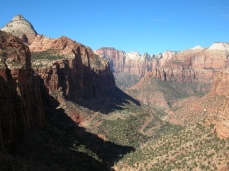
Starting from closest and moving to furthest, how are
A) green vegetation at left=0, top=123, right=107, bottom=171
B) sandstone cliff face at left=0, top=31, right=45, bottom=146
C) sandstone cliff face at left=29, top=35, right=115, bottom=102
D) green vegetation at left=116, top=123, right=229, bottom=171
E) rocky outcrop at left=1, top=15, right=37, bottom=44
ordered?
green vegetation at left=0, top=123, right=107, bottom=171 < sandstone cliff face at left=0, top=31, right=45, bottom=146 < green vegetation at left=116, top=123, right=229, bottom=171 < sandstone cliff face at left=29, top=35, right=115, bottom=102 < rocky outcrop at left=1, top=15, right=37, bottom=44

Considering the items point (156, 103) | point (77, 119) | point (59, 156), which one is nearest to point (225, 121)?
point (59, 156)

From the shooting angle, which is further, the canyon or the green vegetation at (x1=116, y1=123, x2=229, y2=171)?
the canyon

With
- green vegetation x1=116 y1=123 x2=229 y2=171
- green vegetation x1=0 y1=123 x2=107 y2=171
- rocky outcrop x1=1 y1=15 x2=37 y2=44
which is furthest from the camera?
rocky outcrop x1=1 y1=15 x2=37 y2=44

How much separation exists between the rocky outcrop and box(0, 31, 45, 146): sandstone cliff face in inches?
2735

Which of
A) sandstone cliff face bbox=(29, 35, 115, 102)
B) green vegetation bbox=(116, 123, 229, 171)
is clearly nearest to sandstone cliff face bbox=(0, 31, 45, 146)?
green vegetation bbox=(116, 123, 229, 171)

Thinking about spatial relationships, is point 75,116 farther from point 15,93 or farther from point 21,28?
point 21,28

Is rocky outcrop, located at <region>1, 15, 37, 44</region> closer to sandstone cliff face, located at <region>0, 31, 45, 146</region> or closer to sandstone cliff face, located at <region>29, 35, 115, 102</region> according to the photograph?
sandstone cliff face, located at <region>29, 35, 115, 102</region>

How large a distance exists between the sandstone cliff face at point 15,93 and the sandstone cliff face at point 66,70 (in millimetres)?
27242

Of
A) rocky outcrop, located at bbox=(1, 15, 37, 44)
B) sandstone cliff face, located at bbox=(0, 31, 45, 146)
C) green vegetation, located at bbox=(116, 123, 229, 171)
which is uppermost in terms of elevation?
rocky outcrop, located at bbox=(1, 15, 37, 44)

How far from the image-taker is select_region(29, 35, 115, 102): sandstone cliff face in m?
88.4

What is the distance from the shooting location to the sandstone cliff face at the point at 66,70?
88.4 metres

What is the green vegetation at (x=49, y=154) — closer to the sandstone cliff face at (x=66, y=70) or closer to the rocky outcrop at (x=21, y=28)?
the sandstone cliff face at (x=66, y=70)

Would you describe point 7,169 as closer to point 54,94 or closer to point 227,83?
point 54,94

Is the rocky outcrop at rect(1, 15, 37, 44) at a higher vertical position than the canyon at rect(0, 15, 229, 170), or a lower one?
higher
